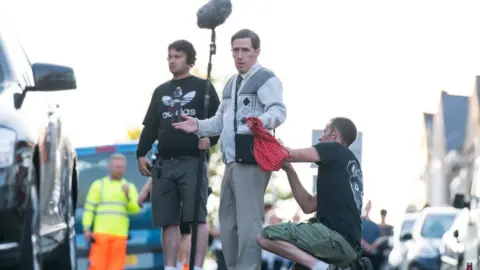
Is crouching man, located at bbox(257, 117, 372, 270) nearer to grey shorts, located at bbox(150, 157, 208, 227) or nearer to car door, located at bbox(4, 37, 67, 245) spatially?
grey shorts, located at bbox(150, 157, 208, 227)

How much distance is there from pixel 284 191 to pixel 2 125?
97845 millimetres

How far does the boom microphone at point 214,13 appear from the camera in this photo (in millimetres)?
11898

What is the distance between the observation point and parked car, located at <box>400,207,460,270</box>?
25.1 metres

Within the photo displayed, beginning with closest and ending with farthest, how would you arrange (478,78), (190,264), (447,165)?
(190,264) → (478,78) → (447,165)

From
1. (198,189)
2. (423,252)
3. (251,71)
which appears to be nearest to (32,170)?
(251,71)

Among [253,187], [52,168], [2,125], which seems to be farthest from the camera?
[253,187]

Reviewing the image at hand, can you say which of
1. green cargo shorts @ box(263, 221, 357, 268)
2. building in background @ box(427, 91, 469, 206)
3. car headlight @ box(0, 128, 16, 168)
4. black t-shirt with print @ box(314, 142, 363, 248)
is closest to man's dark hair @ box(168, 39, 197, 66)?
black t-shirt with print @ box(314, 142, 363, 248)

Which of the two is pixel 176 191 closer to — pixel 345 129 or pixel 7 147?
pixel 345 129

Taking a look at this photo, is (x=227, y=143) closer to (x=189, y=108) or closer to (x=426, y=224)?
(x=189, y=108)

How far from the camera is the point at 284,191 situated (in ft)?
346

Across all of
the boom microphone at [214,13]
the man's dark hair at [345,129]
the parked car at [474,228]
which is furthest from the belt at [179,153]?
the parked car at [474,228]

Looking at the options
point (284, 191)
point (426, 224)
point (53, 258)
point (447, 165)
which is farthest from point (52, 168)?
point (447, 165)

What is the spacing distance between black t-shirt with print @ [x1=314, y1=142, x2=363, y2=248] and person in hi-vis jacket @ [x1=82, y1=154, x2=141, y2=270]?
6056 millimetres

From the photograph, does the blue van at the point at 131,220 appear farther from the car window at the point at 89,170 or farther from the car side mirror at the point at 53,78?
the car side mirror at the point at 53,78
